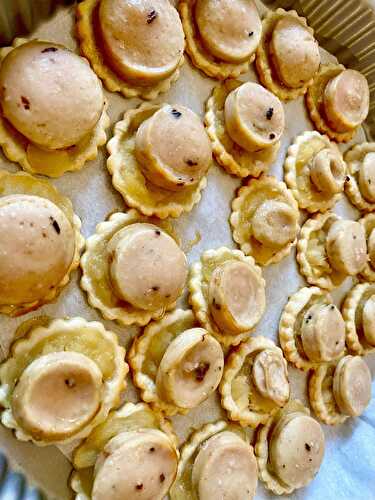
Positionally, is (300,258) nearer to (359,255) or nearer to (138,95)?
(359,255)

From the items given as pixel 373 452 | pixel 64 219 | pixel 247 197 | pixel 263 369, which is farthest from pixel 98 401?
pixel 373 452

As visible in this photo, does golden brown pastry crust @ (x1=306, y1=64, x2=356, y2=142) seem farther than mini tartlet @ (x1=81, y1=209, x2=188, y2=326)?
Yes

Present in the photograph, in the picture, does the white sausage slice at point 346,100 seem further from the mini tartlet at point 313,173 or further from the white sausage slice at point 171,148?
the white sausage slice at point 171,148

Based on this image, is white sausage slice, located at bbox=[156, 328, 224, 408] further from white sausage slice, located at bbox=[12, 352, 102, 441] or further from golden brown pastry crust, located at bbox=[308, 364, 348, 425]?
golden brown pastry crust, located at bbox=[308, 364, 348, 425]

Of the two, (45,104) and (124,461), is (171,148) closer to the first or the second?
(45,104)

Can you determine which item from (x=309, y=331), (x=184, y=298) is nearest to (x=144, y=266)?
(x=184, y=298)

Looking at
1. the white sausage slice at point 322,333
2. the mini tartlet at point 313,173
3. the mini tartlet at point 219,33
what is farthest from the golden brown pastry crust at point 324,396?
the mini tartlet at point 219,33

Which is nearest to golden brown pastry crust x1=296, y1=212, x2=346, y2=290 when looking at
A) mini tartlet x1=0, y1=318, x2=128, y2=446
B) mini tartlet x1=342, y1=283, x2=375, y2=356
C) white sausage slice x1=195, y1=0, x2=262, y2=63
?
mini tartlet x1=342, y1=283, x2=375, y2=356
